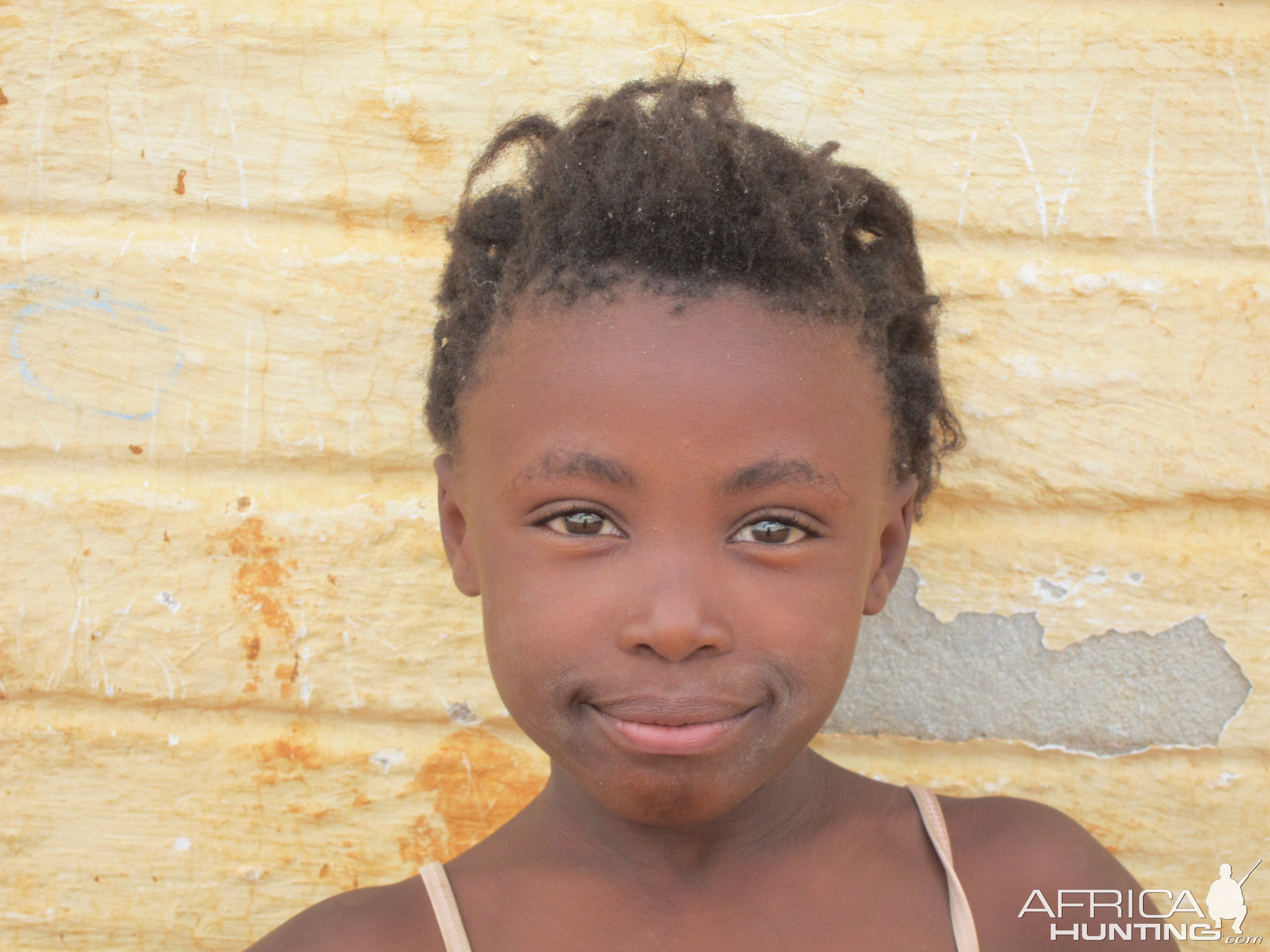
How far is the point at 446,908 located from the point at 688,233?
938 mm

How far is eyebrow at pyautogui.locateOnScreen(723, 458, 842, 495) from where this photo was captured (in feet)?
4.02

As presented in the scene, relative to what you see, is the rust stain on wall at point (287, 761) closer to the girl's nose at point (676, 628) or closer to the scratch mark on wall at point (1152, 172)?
the girl's nose at point (676, 628)

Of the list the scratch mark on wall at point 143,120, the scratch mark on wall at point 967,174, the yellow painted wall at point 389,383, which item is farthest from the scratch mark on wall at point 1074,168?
the scratch mark on wall at point 143,120

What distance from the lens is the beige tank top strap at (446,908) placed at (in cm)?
140

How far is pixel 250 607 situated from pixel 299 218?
693 mm

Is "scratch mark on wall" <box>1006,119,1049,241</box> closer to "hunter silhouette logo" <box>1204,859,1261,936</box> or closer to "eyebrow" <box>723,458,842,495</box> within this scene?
"eyebrow" <box>723,458,842,495</box>

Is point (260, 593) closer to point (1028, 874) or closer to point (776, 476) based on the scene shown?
point (776, 476)

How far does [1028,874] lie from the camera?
1504 millimetres

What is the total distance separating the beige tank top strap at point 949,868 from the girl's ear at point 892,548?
11.6 inches

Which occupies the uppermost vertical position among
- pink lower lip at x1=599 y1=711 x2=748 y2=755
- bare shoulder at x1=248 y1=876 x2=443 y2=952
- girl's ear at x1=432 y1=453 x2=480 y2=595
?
girl's ear at x1=432 y1=453 x2=480 y2=595

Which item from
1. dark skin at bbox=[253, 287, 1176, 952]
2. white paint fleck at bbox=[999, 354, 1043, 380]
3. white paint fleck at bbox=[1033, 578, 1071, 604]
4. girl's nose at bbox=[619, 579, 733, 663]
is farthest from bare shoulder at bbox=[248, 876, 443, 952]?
white paint fleck at bbox=[999, 354, 1043, 380]

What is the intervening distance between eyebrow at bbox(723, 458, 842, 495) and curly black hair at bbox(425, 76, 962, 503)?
20 centimetres

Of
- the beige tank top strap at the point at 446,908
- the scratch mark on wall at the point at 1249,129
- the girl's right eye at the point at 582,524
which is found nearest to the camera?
the girl's right eye at the point at 582,524

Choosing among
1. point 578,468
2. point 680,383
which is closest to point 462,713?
point 578,468
